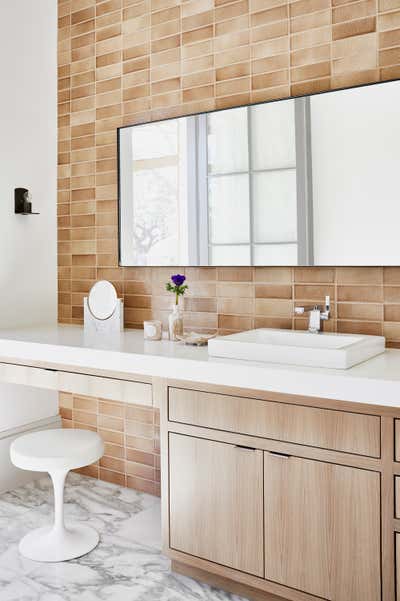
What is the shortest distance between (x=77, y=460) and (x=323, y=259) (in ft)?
4.41

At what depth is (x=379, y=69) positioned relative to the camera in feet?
7.49

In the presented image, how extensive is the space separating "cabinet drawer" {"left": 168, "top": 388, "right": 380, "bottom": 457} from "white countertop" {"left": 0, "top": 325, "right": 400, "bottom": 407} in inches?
3.1

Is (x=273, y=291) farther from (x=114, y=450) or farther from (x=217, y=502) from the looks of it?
(x=114, y=450)

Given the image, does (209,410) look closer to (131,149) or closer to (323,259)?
(323,259)

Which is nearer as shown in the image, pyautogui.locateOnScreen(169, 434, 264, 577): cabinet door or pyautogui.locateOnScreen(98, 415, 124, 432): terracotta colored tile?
pyautogui.locateOnScreen(169, 434, 264, 577): cabinet door

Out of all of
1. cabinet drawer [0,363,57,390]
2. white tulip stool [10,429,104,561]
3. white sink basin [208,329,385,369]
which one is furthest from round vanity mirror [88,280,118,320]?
white sink basin [208,329,385,369]

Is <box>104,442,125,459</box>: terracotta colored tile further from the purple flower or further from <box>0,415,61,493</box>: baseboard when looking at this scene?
the purple flower

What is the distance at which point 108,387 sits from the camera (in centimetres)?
229

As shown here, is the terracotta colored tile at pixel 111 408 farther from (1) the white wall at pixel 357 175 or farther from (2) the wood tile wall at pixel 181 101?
(1) the white wall at pixel 357 175

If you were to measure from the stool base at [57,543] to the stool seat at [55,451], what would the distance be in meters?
0.36

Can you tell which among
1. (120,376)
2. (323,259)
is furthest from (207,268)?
(120,376)

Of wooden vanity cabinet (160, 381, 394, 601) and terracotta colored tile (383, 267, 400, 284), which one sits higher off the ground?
terracotta colored tile (383, 267, 400, 284)

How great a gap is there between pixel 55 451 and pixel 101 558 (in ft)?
1.64

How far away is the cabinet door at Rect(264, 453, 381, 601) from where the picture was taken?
177 cm
